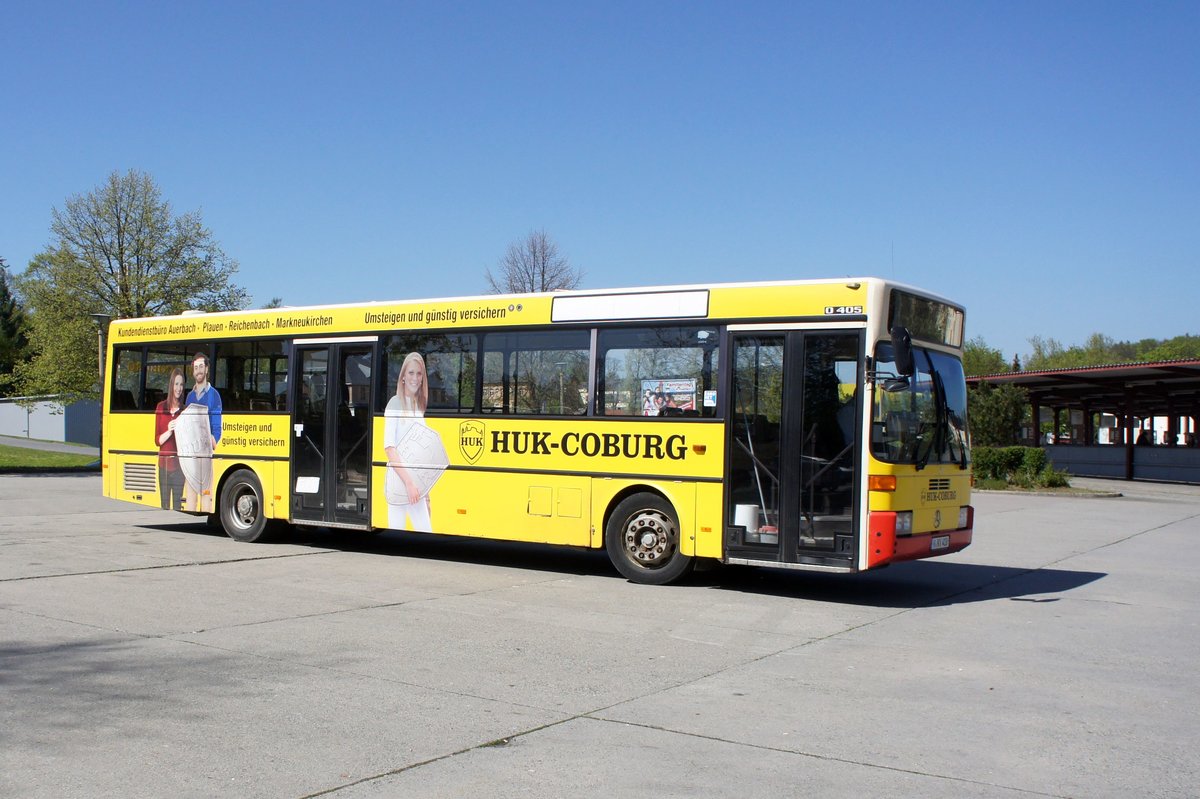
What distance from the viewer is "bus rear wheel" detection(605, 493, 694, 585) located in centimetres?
1181

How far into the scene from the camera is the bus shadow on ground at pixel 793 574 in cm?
1193

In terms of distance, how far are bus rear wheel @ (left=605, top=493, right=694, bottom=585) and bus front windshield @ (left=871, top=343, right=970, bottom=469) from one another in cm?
247

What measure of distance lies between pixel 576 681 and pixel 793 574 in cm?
665

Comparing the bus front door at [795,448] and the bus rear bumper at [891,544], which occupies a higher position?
the bus front door at [795,448]

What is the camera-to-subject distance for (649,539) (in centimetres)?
1195

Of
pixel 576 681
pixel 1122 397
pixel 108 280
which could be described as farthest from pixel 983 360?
pixel 576 681

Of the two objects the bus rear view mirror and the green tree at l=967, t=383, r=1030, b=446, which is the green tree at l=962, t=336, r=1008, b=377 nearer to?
the green tree at l=967, t=383, r=1030, b=446

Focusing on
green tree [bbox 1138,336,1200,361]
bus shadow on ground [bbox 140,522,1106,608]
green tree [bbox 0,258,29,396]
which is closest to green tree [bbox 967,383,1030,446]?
bus shadow on ground [bbox 140,522,1106,608]

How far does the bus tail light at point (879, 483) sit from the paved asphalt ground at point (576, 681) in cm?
124

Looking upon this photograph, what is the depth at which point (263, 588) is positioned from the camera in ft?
37.0

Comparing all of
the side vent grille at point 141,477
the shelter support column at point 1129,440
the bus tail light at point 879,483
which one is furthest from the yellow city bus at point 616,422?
the shelter support column at point 1129,440

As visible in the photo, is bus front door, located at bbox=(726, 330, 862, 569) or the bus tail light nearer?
the bus tail light

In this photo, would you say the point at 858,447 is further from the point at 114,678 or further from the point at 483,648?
the point at 114,678

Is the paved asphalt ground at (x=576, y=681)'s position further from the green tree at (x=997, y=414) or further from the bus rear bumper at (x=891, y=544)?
the green tree at (x=997, y=414)
